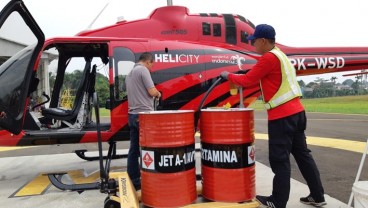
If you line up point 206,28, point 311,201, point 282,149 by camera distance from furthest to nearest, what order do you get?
point 206,28
point 311,201
point 282,149

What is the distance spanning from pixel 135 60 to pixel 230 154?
2.68 metres

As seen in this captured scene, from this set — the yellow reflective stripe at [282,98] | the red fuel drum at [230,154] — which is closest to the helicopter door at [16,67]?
the red fuel drum at [230,154]

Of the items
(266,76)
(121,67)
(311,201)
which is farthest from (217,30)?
(311,201)

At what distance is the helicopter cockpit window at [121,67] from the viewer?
5.06m

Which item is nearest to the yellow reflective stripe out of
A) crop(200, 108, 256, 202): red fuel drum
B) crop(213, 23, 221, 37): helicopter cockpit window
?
crop(200, 108, 256, 202): red fuel drum

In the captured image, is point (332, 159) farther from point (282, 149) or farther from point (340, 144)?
point (282, 149)

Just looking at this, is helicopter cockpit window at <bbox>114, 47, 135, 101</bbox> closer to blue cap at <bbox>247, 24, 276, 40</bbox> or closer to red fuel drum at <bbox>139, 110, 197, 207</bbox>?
red fuel drum at <bbox>139, 110, 197, 207</bbox>

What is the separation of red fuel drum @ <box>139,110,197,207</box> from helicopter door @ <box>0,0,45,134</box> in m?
1.91

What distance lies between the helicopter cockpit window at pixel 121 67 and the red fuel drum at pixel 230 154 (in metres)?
2.24

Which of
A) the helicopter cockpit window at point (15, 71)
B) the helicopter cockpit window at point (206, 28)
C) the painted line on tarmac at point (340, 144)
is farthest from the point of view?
the painted line on tarmac at point (340, 144)

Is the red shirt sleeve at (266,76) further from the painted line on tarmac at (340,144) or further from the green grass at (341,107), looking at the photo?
the green grass at (341,107)

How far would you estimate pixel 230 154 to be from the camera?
3.06m

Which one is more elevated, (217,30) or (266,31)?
(217,30)

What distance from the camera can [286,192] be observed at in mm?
3172
